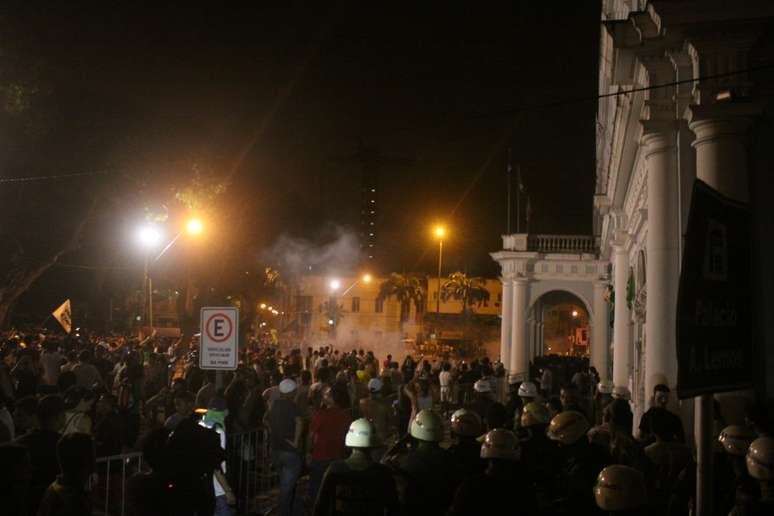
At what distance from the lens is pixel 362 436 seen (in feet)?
20.1

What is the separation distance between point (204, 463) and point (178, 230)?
86.3 feet

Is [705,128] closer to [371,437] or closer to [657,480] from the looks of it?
[657,480]

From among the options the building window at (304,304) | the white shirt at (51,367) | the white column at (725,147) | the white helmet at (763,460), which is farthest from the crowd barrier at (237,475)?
the building window at (304,304)

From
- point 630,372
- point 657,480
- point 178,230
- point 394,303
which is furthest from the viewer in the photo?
point 394,303

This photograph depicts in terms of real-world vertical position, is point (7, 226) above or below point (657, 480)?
above

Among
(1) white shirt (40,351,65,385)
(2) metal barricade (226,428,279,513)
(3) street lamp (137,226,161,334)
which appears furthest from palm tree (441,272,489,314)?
(2) metal barricade (226,428,279,513)

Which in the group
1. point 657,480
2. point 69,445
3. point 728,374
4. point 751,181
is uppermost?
point 751,181

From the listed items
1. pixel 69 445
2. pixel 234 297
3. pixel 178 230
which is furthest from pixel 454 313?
pixel 69 445

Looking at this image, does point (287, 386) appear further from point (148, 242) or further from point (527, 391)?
point (148, 242)

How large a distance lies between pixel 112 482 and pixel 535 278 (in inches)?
1051

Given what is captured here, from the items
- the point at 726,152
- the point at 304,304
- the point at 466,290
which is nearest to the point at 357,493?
the point at 726,152

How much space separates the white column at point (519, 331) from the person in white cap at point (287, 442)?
2507 centimetres

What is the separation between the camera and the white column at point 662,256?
1101 cm

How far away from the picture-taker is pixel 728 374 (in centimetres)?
417
